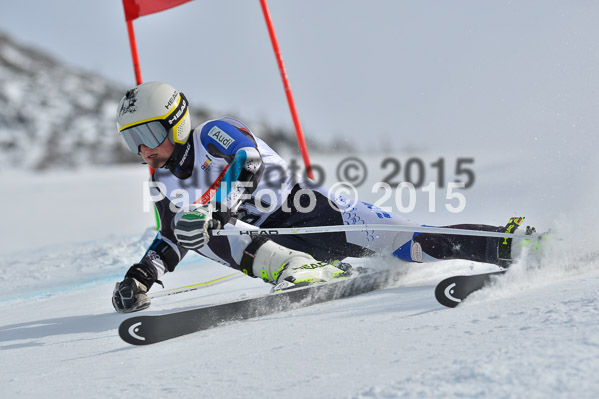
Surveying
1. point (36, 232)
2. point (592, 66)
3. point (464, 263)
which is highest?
point (592, 66)

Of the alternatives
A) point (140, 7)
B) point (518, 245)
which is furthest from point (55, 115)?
point (518, 245)

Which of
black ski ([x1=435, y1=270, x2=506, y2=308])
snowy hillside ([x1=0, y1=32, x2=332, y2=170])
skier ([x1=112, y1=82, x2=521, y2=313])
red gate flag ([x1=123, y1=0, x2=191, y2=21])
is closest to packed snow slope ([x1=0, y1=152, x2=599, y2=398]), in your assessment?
black ski ([x1=435, y1=270, x2=506, y2=308])

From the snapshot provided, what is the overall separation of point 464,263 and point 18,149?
3102 centimetres

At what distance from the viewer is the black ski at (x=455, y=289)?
197 centimetres

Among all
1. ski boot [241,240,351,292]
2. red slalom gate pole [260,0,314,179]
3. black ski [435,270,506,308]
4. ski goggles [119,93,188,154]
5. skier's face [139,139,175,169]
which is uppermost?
red slalom gate pole [260,0,314,179]

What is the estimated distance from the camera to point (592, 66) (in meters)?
4.23

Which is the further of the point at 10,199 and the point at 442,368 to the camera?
the point at 10,199

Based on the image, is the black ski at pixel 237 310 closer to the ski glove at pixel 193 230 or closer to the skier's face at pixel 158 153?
the ski glove at pixel 193 230

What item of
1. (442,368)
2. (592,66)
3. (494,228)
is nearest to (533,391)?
(442,368)

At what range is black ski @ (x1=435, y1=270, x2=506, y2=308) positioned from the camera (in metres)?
1.97

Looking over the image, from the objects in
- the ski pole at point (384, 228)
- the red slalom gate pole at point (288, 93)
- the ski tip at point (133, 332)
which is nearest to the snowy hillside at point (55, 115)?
the red slalom gate pole at point (288, 93)

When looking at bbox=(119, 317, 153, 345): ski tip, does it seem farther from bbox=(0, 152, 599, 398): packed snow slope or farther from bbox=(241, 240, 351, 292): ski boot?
bbox=(241, 240, 351, 292): ski boot

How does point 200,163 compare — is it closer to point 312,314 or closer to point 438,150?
point 312,314

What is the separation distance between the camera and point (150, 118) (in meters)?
2.78
